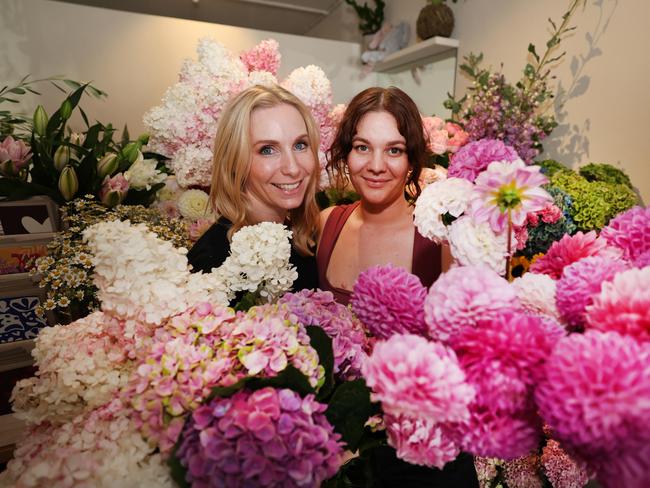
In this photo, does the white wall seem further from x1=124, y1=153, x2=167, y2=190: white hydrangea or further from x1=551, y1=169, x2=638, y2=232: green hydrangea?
x1=124, y1=153, x2=167, y2=190: white hydrangea

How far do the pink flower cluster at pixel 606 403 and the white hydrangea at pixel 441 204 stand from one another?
7.8 inches

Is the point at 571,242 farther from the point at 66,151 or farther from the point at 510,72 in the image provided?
the point at 510,72

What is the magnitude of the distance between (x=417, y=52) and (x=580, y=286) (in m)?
2.20

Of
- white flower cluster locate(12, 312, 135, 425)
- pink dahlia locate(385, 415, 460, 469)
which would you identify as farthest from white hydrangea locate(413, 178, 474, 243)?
white flower cluster locate(12, 312, 135, 425)

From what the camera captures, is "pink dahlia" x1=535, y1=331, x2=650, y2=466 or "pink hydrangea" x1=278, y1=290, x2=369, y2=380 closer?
"pink dahlia" x1=535, y1=331, x2=650, y2=466

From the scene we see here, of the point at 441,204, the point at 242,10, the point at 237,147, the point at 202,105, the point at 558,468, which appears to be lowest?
the point at 558,468

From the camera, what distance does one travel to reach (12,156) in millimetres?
989

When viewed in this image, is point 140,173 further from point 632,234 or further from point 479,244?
point 632,234

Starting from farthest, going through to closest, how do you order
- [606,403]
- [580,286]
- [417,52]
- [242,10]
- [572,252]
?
1. [242,10]
2. [417,52]
3. [572,252]
4. [580,286]
5. [606,403]

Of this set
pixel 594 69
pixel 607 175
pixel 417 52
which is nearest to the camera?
pixel 607 175

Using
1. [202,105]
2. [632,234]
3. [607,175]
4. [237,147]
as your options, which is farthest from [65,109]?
[607,175]

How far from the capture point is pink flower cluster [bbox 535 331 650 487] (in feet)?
0.85

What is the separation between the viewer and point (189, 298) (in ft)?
1.61

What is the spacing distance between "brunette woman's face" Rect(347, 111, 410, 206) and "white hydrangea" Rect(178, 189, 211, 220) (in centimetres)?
51
